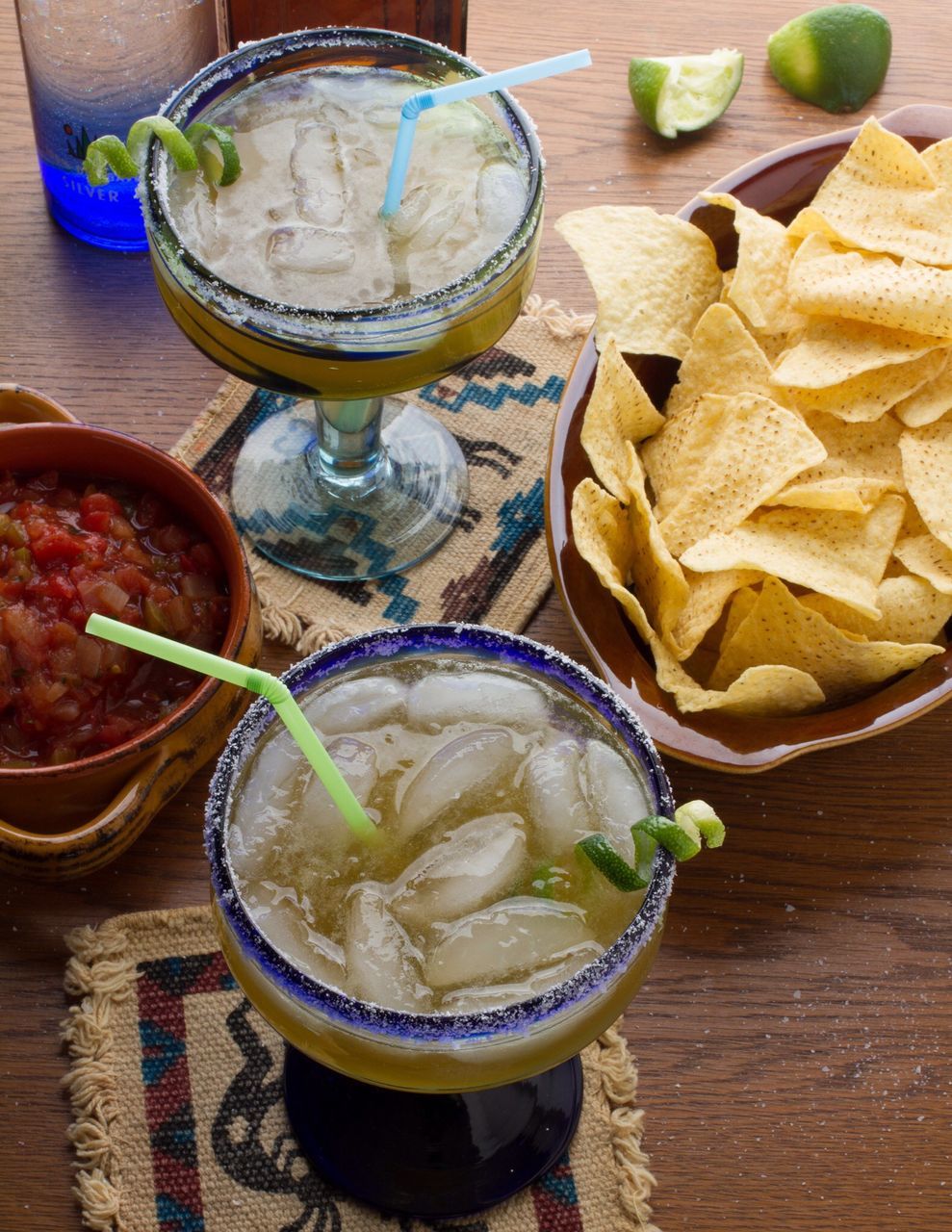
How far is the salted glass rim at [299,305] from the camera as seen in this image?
1.24m

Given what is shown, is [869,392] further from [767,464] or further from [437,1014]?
[437,1014]

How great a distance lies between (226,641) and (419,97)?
1.71 feet

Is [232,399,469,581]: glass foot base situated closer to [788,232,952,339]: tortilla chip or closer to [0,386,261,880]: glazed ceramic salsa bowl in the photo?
[0,386,261,880]: glazed ceramic salsa bowl

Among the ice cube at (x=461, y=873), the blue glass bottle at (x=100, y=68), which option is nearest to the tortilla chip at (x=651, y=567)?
the ice cube at (x=461, y=873)

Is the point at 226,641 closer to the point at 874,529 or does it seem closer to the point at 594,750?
the point at 594,750

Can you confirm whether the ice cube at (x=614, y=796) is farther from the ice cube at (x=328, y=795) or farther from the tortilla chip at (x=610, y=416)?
the tortilla chip at (x=610, y=416)

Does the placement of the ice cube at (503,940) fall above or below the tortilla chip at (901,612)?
above

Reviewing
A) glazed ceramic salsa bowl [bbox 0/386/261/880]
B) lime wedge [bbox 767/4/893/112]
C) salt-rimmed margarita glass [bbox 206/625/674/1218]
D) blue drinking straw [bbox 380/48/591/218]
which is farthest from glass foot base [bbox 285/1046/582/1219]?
lime wedge [bbox 767/4/893/112]

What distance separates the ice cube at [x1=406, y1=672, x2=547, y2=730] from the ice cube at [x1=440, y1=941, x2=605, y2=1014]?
18cm

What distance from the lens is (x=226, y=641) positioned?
1.31 metres

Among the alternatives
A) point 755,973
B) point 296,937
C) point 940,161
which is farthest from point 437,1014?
point 940,161

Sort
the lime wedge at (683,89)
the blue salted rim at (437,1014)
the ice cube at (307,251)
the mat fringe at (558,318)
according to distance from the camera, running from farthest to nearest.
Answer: the lime wedge at (683,89) → the mat fringe at (558,318) → the ice cube at (307,251) → the blue salted rim at (437,1014)

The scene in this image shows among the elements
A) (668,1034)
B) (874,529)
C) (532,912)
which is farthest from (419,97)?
(668,1034)

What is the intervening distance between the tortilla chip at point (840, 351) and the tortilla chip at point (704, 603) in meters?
0.21
